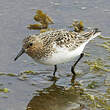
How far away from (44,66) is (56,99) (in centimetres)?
121

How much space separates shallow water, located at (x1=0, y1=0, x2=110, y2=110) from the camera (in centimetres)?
651

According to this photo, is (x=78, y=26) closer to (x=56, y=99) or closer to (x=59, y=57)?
(x=59, y=57)

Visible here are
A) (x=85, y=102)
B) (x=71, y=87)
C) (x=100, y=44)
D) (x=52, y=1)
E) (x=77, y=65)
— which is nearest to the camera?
(x=85, y=102)

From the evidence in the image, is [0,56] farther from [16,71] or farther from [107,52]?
[107,52]

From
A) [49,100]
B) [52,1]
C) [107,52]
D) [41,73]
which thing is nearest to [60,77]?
[41,73]

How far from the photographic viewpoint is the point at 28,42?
6.80 m

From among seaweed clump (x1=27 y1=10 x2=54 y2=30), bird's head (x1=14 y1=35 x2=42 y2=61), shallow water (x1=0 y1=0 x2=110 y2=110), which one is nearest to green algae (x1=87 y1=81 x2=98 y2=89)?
shallow water (x1=0 y1=0 x2=110 y2=110)

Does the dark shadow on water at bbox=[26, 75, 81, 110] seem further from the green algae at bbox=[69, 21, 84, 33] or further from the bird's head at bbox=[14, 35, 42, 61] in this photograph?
the green algae at bbox=[69, 21, 84, 33]

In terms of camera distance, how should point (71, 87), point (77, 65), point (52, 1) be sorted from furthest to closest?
point (52, 1) < point (77, 65) < point (71, 87)

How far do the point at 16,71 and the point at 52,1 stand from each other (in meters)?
3.54

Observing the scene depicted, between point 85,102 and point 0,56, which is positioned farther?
point 0,56

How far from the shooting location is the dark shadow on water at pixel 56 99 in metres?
6.34

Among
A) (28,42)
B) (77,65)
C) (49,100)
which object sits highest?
(28,42)

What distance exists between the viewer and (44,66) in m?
7.65
